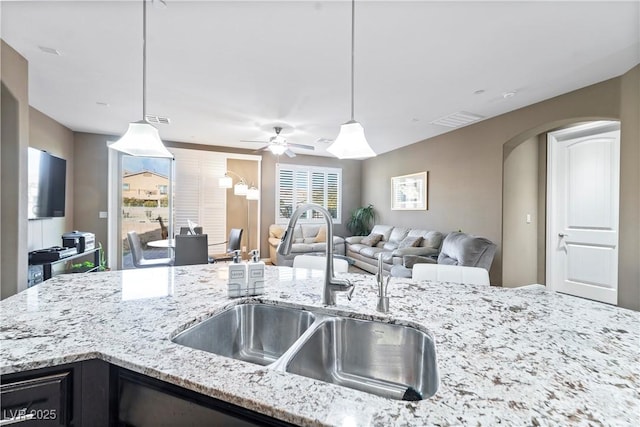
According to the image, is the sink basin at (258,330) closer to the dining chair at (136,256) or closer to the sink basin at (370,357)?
the sink basin at (370,357)

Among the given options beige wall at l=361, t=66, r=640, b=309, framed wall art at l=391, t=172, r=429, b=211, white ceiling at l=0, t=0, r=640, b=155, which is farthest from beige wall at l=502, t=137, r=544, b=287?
framed wall art at l=391, t=172, r=429, b=211

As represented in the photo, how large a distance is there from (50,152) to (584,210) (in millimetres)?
7830

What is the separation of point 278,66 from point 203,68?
748 mm

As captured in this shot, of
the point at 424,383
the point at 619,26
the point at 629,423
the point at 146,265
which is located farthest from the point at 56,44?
the point at 619,26

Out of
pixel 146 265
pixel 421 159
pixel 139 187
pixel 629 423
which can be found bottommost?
pixel 146 265

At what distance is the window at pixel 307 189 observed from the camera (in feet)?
22.5

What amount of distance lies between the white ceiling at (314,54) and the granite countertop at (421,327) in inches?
74.9

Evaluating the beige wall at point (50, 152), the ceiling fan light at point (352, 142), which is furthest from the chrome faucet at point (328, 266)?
the beige wall at point (50, 152)

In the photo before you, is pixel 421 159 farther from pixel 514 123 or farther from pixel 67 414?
pixel 67 414

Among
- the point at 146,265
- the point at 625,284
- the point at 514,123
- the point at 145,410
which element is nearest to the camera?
the point at 145,410

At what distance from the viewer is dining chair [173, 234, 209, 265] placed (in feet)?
12.3

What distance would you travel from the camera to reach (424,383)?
947mm

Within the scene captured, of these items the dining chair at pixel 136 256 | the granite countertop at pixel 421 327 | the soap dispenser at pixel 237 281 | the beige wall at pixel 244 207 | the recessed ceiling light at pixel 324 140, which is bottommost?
the dining chair at pixel 136 256

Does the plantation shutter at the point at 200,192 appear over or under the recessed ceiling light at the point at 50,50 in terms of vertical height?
under
